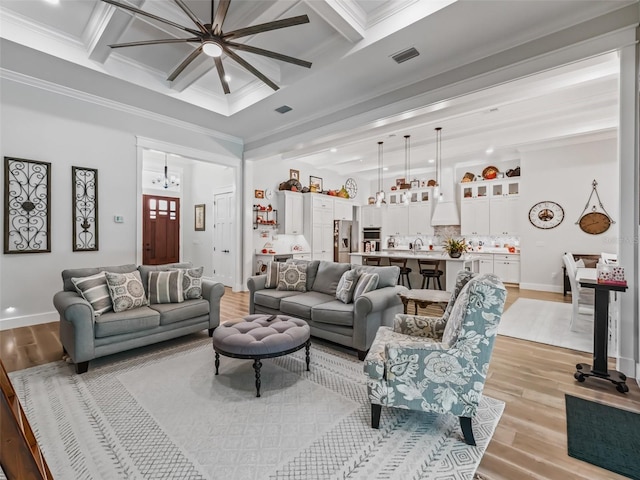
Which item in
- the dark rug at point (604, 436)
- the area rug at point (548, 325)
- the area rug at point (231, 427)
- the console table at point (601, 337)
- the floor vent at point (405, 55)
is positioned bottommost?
the dark rug at point (604, 436)

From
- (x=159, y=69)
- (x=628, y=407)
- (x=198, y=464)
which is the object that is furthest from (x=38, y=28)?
(x=628, y=407)

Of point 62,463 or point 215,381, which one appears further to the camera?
point 215,381

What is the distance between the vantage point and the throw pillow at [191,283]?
12.0 feet

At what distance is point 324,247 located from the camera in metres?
8.74

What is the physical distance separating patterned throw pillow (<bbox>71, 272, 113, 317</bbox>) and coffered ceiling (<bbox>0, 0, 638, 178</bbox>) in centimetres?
272

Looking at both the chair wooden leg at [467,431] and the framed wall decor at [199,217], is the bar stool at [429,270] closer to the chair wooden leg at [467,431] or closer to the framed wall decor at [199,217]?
the chair wooden leg at [467,431]

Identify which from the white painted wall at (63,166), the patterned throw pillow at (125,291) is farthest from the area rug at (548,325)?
the white painted wall at (63,166)

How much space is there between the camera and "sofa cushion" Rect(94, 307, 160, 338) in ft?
9.34

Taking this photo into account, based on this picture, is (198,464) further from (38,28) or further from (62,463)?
(38,28)

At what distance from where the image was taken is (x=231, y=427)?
202 cm

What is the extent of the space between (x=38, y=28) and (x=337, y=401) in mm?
5100

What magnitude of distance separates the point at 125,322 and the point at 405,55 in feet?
13.7

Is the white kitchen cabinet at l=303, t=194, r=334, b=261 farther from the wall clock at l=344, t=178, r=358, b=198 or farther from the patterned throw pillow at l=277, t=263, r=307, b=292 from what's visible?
the patterned throw pillow at l=277, t=263, r=307, b=292

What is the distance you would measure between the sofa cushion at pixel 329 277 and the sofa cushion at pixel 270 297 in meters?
0.32
